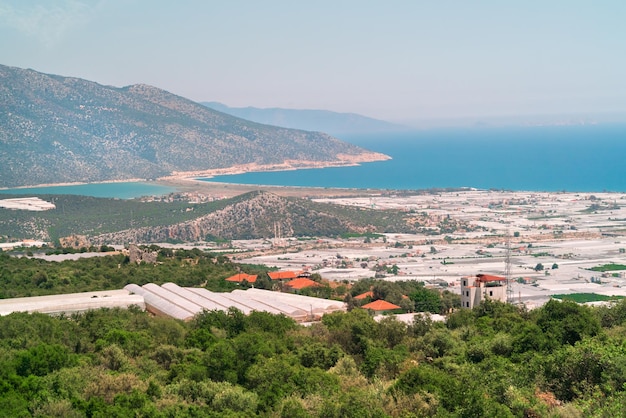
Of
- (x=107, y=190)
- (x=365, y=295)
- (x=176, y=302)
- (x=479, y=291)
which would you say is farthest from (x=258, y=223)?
(x=479, y=291)

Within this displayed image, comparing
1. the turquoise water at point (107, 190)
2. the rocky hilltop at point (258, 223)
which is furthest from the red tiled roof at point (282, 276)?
the turquoise water at point (107, 190)

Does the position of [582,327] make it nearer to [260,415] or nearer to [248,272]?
[260,415]

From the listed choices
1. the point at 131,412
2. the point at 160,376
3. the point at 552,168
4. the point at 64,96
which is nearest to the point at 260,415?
the point at 131,412

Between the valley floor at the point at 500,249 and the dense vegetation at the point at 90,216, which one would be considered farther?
the dense vegetation at the point at 90,216

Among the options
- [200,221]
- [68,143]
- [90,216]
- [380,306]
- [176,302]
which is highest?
[68,143]

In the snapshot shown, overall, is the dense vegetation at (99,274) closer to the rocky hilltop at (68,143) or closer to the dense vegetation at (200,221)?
the dense vegetation at (200,221)

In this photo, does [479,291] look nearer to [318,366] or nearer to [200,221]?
[318,366]

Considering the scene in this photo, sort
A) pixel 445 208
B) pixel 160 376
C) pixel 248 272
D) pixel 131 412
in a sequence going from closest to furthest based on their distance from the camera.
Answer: pixel 131 412
pixel 160 376
pixel 248 272
pixel 445 208
